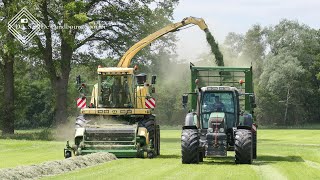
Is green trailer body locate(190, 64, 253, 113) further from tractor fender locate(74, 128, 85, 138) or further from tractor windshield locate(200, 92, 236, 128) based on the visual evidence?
tractor fender locate(74, 128, 85, 138)

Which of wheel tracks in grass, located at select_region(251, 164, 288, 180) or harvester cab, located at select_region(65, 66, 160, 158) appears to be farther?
harvester cab, located at select_region(65, 66, 160, 158)

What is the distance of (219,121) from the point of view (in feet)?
78.5

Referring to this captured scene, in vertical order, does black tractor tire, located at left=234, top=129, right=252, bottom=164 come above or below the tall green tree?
below

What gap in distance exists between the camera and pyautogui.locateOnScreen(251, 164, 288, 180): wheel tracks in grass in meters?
18.4

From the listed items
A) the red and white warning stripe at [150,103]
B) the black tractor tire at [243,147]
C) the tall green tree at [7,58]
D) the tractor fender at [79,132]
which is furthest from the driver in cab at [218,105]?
the tall green tree at [7,58]

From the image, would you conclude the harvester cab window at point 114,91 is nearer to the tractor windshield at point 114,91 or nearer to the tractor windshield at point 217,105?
the tractor windshield at point 114,91

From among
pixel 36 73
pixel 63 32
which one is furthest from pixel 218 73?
pixel 36 73

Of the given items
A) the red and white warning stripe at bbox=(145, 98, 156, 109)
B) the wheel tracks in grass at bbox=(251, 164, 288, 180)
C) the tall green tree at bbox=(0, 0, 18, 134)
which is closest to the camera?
the wheel tracks in grass at bbox=(251, 164, 288, 180)

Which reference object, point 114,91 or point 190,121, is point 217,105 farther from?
point 114,91

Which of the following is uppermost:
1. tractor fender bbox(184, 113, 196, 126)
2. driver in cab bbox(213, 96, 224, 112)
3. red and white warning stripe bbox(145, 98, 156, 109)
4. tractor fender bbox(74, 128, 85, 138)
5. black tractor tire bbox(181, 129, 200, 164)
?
red and white warning stripe bbox(145, 98, 156, 109)

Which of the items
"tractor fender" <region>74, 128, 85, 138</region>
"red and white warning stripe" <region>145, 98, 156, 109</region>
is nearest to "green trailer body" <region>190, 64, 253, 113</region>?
"red and white warning stripe" <region>145, 98, 156, 109</region>

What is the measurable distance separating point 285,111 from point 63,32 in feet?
212

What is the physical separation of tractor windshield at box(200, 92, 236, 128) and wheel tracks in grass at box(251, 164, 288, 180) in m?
2.50

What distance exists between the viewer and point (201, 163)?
23781 millimetres
